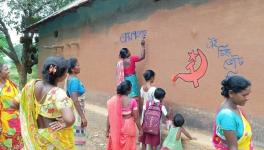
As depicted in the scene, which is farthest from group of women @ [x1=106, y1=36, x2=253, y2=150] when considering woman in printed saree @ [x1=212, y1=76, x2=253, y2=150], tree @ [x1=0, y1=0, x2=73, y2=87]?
tree @ [x1=0, y1=0, x2=73, y2=87]

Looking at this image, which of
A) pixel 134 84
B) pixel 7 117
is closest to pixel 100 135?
pixel 134 84

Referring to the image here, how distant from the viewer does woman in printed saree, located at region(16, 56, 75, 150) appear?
402 centimetres

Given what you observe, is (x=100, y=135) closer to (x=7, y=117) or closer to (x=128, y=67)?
(x=128, y=67)

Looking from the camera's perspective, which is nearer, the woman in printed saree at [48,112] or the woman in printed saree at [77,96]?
the woman in printed saree at [48,112]

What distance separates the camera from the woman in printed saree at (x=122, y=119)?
19.9 feet

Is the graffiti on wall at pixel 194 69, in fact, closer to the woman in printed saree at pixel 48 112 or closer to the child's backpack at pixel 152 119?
the child's backpack at pixel 152 119

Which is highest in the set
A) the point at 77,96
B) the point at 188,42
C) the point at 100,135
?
the point at 188,42

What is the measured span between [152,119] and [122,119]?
0.88 metres

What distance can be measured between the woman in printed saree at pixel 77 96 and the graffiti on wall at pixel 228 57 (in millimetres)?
2074

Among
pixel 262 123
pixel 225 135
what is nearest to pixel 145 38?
pixel 262 123

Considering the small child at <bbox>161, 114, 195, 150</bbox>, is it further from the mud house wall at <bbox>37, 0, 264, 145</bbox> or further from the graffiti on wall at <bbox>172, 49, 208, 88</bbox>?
the graffiti on wall at <bbox>172, 49, 208, 88</bbox>

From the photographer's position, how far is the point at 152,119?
694 centimetres

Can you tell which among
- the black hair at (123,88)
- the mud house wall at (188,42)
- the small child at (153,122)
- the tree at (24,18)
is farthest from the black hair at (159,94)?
the tree at (24,18)

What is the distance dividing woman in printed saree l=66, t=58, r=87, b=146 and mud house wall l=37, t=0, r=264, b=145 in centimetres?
192
